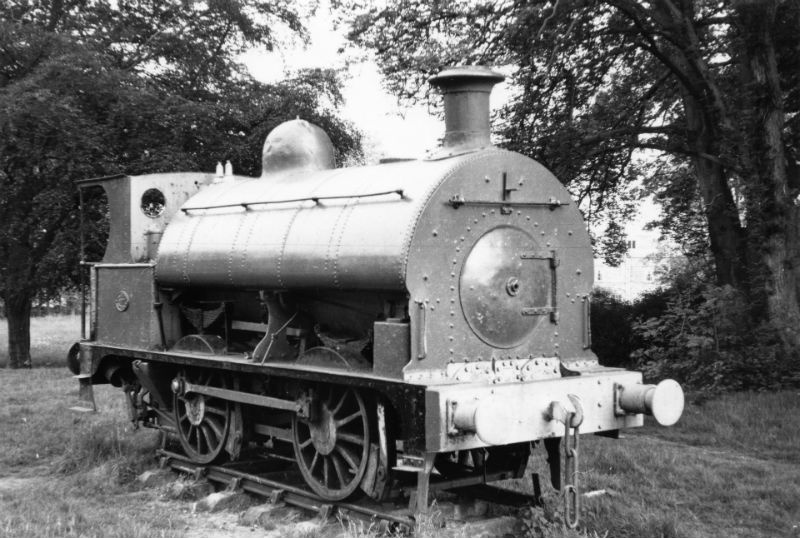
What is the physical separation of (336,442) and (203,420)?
2.15 m

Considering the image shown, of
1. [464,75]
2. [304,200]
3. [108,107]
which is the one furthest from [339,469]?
[108,107]

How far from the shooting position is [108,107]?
18516mm

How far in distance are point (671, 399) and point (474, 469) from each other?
177 centimetres

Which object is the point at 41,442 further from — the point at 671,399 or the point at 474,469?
the point at 671,399

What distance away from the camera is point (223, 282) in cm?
800

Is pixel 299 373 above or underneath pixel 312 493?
above

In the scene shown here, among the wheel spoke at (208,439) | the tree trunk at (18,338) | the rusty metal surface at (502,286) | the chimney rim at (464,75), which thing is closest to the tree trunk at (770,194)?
the chimney rim at (464,75)

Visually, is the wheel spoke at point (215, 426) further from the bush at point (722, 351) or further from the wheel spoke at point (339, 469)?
the bush at point (722, 351)

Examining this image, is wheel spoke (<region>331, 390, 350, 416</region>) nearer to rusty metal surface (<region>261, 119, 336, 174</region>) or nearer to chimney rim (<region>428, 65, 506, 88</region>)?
rusty metal surface (<region>261, 119, 336, 174</region>)

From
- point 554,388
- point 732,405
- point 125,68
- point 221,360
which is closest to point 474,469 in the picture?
point 554,388

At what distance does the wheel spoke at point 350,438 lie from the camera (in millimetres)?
6785

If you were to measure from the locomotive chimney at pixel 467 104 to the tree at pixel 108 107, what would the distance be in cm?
1166

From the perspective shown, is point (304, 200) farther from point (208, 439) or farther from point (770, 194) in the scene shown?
point (770, 194)

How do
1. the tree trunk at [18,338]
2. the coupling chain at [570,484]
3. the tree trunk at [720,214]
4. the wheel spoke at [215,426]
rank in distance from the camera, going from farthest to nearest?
the tree trunk at [18,338]
the tree trunk at [720,214]
the wheel spoke at [215,426]
the coupling chain at [570,484]
